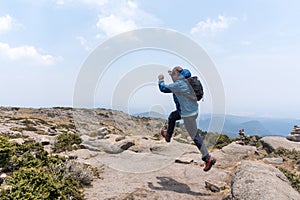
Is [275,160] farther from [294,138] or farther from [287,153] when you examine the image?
[294,138]

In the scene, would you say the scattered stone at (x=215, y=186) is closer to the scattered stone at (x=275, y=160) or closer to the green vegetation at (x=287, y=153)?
the scattered stone at (x=275, y=160)

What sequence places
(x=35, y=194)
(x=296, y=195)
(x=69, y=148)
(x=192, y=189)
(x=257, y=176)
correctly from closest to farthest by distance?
(x=35, y=194), (x=296, y=195), (x=257, y=176), (x=192, y=189), (x=69, y=148)

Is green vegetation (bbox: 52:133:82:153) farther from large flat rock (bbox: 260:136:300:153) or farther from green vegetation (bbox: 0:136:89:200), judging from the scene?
large flat rock (bbox: 260:136:300:153)

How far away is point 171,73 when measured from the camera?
8.14 metres

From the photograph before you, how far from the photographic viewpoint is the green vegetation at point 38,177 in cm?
577

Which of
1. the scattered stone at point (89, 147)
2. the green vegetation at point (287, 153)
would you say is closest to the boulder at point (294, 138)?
the green vegetation at point (287, 153)

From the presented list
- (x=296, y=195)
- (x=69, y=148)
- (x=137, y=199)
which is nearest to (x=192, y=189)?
(x=137, y=199)

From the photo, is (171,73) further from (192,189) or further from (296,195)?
(296,195)

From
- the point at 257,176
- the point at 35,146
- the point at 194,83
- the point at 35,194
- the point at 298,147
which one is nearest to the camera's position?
the point at 35,194

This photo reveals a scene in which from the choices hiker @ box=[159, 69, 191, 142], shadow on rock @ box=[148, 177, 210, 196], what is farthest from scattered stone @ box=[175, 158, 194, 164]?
hiker @ box=[159, 69, 191, 142]

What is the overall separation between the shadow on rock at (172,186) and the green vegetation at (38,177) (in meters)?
2.47

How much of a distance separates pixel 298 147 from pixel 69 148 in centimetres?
1471

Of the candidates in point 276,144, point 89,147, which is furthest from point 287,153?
point 89,147

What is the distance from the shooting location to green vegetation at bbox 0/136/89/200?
227 inches
